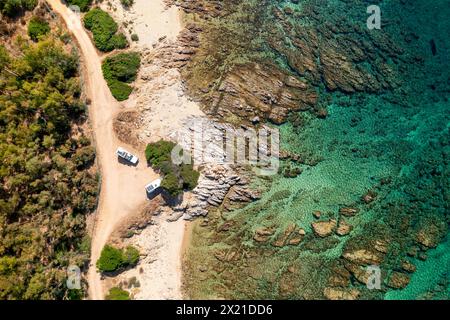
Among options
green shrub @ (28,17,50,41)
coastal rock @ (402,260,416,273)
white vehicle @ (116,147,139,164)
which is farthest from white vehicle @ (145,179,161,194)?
coastal rock @ (402,260,416,273)

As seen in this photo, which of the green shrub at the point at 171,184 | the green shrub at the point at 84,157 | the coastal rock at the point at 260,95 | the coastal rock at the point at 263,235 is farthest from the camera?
the coastal rock at the point at 260,95

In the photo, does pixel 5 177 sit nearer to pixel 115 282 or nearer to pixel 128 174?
pixel 128 174

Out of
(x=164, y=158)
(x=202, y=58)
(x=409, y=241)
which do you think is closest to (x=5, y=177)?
(x=164, y=158)

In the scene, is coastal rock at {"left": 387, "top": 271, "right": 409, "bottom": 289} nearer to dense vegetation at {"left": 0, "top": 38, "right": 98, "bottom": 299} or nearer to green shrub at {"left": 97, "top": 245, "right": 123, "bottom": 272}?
green shrub at {"left": 97, "top": 245, "right": 123, "bottom": 272}

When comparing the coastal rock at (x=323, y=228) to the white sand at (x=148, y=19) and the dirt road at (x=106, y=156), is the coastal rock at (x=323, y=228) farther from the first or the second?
the white sand at (x=148, y=19)

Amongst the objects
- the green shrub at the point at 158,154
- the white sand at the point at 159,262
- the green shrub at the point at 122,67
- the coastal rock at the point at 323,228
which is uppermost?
the green shrub at the point at 122,67

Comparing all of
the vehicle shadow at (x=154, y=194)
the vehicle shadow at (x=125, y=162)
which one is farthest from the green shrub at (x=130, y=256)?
the vehicle shadow at (x=125, y=162)
